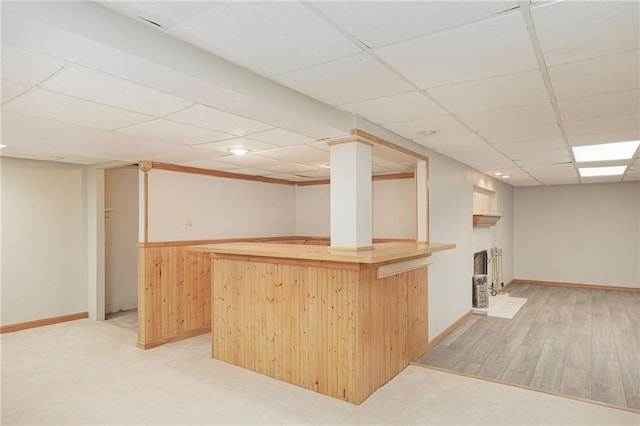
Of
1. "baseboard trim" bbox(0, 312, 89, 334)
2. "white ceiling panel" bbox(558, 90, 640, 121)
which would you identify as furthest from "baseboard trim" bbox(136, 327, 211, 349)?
"white ceiling panel" bbox(558, 90, 640, 121)

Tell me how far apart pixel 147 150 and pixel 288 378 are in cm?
248

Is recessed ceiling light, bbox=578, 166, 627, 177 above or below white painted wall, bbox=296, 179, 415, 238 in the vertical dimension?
above

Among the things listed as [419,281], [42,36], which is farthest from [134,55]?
[419,281]

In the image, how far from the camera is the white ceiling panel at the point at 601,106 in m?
2.62

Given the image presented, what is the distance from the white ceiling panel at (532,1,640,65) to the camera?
1.54 m

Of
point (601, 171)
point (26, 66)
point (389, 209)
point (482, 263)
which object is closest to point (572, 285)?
point (482, 263)

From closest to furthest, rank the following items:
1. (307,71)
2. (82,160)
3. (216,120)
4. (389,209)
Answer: (307,71) < (216,120) < (82,160) < (389,209)

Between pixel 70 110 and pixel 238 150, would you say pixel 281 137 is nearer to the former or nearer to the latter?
pixel 238 150

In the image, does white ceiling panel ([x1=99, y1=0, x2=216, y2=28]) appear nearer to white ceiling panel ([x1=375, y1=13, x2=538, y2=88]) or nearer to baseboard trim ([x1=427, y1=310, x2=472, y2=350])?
white ceiling panel ([x1=375, y1=13, x2=538, y2=88])

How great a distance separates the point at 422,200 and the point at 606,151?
221 centimetres

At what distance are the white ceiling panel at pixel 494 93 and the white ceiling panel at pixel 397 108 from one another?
0.34 feet

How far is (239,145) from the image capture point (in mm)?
3592

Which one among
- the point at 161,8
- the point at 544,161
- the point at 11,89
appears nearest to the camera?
the point at 161,8

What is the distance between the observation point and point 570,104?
2.78 m
